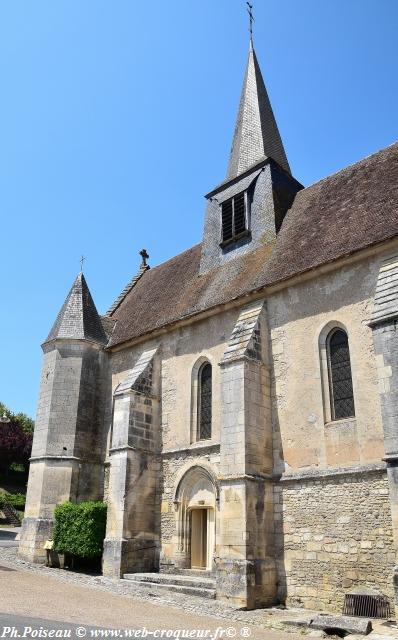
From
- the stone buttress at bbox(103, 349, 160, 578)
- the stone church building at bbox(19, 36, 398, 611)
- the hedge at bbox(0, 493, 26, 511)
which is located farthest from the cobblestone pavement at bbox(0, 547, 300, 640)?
the hedge at bbox(0, 493, 26, 511)

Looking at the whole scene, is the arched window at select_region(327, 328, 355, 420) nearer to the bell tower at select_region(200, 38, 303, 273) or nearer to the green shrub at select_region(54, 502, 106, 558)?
the bell tower at select_region(200, 38, 303, 273)

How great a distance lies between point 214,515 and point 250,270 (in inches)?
272

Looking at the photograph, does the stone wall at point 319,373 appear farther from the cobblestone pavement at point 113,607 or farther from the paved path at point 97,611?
the paved path at point 97,611

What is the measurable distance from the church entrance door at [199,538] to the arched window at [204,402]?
2078mm

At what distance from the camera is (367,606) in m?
10.0

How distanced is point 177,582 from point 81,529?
3.86m

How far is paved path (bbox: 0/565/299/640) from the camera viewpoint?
8.59 m

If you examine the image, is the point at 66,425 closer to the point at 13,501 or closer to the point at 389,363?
the point at 389,363

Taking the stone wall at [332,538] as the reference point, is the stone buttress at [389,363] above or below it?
above

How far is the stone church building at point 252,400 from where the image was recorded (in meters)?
11.2

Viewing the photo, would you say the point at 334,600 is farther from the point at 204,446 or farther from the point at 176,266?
the point at 176,266

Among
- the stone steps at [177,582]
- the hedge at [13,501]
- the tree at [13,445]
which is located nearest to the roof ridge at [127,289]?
the stone steps at [177,582]

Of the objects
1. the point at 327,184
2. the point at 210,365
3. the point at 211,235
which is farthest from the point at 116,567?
the point at 327,184

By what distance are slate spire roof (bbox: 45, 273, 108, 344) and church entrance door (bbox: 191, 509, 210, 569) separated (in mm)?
7541
